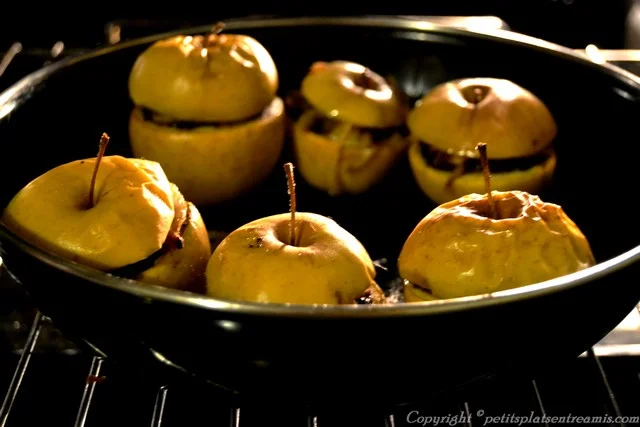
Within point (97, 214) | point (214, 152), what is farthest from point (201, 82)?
point (97, 214)

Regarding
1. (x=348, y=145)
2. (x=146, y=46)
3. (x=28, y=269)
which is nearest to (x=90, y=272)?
(x=28, y=269)

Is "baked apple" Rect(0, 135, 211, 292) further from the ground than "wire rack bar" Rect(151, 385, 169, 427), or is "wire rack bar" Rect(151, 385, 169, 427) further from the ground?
"baked apple" Rect(0, 135, 211, 292)

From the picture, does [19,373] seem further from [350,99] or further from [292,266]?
[350,99]

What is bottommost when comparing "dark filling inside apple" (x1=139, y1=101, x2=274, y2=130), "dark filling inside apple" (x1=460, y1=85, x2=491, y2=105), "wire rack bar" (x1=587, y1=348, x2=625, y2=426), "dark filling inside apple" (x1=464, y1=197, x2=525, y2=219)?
"wire rack bar" (x1=587, y1=348, x2=625, y2=426)

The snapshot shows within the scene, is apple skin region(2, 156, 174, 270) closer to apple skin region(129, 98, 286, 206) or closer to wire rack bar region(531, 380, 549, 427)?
apple skin region(129, 98, 286, 206)

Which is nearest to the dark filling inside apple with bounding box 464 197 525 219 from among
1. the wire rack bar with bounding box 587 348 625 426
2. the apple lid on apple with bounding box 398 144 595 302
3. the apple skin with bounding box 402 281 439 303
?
the apple lid on apple with bounding box 398 144 595 302

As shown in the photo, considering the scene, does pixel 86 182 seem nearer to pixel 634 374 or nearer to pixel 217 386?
pixel 217 386

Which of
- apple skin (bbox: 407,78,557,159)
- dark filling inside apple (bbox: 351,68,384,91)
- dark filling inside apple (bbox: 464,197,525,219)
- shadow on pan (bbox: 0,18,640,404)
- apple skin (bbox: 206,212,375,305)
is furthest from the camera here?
dark filling inside apple (bbox: 351,68,384,91)
